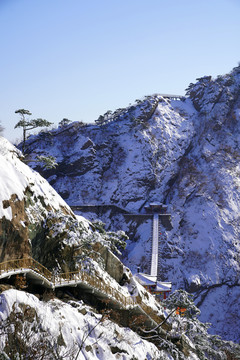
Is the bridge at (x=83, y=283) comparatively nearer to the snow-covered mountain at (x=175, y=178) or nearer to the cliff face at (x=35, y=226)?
the cliff face at (x=35, y=226)

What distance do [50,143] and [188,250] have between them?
175 ft

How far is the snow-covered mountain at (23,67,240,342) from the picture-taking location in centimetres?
8450

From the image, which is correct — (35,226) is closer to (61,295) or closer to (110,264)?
(61,295)

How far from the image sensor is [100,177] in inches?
4237

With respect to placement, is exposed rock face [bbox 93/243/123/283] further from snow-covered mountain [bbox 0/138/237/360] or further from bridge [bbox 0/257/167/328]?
bridge [bbox 0/257/167/328]

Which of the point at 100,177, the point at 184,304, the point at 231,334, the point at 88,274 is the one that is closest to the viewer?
the point at 88,274

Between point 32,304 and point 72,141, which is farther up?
point 72,141

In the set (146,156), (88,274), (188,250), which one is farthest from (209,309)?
(88,274)

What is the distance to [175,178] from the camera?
109 metres

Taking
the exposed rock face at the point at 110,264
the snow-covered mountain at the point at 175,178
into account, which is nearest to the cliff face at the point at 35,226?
the exposed rock face at the point at 110,264

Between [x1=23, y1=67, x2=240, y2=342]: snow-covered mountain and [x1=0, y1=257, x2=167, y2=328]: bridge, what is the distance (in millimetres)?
50792

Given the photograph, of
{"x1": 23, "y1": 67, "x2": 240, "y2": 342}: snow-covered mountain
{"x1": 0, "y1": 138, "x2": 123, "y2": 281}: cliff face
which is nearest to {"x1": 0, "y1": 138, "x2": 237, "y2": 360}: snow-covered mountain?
{"x1": 0, "y1": 138, "x2": 123, "y2": 281}: cliff face

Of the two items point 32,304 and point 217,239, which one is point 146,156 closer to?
point 217,239

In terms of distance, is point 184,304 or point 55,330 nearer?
point 55,330
